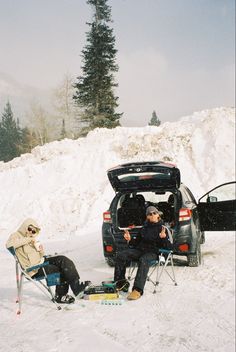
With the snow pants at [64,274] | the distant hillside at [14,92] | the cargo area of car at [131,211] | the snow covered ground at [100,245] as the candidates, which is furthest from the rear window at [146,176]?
the distant hillside at [14,92]

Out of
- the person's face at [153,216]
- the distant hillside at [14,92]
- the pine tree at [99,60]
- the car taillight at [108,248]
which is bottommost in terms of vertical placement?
the car taillight at [108,248]

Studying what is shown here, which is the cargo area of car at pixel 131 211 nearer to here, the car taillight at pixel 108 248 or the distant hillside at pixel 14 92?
the car taillight at pixel 108 248

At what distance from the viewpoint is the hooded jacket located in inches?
191

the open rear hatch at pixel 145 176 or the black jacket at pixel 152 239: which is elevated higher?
the open rear hatch at pixel 145 176

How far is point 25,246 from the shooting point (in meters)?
4.93

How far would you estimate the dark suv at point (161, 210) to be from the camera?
6398 mm

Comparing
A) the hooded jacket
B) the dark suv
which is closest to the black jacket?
the dark suv

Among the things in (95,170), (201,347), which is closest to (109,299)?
(201,347)

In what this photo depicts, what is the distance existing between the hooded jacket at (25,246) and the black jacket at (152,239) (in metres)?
1.74

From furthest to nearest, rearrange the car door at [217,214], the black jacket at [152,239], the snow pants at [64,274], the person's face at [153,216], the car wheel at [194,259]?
the car door at [217,214] < the car wheel at [194,259] < the person's face at [153,216] < the black jacket at [152,239] < the snow pants at [64,274]

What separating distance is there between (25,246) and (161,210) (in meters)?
3.46

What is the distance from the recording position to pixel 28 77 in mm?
3795

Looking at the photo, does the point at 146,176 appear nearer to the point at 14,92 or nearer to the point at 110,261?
the point at 110,261

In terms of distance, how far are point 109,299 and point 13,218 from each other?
26.7 feet
